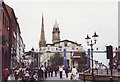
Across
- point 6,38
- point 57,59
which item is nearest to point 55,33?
point 57,59

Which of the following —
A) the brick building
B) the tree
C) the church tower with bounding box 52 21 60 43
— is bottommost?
the tree

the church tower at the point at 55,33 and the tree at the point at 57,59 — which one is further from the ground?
the church tower at the point at 55,33

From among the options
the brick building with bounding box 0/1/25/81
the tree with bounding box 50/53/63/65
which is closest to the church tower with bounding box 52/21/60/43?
the tree with bounding box 50/53/63/65

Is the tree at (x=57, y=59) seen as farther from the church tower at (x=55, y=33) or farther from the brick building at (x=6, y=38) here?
the brick building at (x=6, y=38)

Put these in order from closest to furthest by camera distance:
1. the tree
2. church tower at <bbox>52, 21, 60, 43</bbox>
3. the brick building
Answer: the brick building < the tree < church tower at <bbox>52, 21, 60, 43</bbox>

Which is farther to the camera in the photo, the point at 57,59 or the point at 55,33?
the point at 55,33

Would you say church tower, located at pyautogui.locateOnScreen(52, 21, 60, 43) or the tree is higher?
church tower, located at pyautogui.locateOnScreen(52, 21, 60, 43)

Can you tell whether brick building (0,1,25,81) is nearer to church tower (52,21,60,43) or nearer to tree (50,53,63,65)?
tree (50,53,63,65)

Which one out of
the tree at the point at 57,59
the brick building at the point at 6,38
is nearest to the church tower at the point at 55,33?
the tree at the point at 57,59

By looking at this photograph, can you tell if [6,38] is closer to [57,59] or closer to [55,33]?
[57,59]

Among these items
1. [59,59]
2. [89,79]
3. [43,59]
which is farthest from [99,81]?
[43,59]

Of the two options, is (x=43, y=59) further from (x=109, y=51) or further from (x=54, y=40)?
(x=109, y=51)

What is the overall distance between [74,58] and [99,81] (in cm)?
8716

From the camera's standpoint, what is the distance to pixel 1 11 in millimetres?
35750
